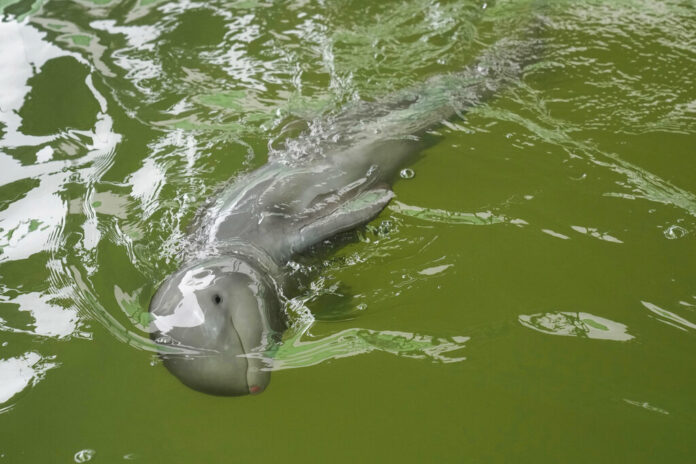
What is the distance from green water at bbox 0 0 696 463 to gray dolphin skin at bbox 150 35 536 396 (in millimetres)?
143

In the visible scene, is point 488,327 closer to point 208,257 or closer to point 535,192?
point 535,192

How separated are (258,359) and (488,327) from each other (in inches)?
53.0

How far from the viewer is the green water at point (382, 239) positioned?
316 centimetres

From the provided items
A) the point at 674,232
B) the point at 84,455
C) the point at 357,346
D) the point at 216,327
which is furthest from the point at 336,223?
the point at 674,232

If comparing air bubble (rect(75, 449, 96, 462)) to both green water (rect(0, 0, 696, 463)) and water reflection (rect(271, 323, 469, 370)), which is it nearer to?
green water (rect(0, 0, 696, 463))

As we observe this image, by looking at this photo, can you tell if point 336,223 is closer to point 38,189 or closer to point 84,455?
point 84,455

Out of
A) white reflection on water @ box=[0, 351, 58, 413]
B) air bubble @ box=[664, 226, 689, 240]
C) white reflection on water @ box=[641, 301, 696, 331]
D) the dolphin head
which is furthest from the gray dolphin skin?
air bubble @ box=[664, 226, 689, 240]

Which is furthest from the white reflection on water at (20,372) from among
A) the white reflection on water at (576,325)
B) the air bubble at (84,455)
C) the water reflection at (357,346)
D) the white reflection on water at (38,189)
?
the white reflection on water at (576,325)

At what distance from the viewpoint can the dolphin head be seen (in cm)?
323

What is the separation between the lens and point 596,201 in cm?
446

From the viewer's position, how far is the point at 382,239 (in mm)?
4254

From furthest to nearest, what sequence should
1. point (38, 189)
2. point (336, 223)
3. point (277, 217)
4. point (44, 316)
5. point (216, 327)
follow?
1. point (38, 189)
2. point (277, 217)
3. point (336, 223)
4. point (44, 316)
5. point (216, 327)

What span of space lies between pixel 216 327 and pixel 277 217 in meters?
1.14

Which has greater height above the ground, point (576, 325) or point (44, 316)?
point (576, 325)
